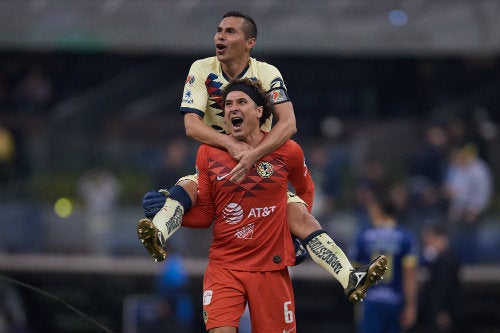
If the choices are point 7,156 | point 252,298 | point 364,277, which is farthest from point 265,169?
point 7,156

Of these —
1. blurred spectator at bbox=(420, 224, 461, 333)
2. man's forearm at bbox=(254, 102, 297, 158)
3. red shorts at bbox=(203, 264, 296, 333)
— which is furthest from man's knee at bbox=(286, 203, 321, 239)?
blurred spectator at bbox=(420, 224, 461, 333)

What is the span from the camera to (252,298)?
8445mm

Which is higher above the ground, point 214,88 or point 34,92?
point 34,92

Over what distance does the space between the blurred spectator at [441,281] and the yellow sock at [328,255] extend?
626 centimetres

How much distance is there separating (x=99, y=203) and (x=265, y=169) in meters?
10.3

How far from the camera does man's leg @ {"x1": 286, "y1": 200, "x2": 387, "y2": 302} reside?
820cm

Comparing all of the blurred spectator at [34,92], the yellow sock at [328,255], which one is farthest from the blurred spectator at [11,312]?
the yellow sock at [328,255]

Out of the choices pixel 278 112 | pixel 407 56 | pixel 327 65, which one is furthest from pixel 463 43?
pixel 278 112

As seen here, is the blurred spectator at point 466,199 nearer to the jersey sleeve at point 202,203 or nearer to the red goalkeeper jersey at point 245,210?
the red goalkeeper jersey at point 245,210

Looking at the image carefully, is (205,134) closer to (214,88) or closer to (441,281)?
(214,88)

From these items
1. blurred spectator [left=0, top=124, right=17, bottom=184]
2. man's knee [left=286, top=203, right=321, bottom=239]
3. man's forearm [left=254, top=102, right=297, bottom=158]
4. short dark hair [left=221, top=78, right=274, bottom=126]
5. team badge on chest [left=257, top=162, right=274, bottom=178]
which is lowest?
man's knee [left=286, top=203, right=321, bottom=239]

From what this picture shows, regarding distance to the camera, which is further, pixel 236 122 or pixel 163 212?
pixel 236 122

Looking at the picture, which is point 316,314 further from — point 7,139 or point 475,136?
point 7,139

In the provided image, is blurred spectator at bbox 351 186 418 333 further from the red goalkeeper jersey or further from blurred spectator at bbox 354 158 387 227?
the red goalkeeper jersey
